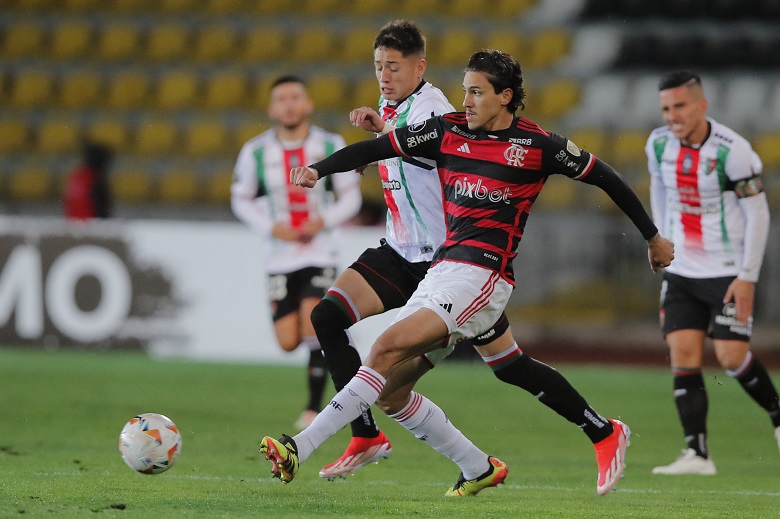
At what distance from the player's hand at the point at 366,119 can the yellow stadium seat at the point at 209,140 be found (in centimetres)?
1304

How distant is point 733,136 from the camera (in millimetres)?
7914

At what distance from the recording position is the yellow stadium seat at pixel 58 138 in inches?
756

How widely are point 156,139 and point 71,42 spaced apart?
95.5 inches

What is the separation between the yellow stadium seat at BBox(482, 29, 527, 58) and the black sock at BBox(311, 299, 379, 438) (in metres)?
13.5

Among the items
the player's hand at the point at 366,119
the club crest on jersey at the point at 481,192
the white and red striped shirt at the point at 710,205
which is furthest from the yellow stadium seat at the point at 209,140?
the club crest on jersey at the point at 481,192

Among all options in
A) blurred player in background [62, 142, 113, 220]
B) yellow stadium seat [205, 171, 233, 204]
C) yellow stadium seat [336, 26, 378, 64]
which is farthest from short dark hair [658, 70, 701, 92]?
yellow stadium seat [336, 26, 378, 64]

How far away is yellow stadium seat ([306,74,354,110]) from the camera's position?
755 inches

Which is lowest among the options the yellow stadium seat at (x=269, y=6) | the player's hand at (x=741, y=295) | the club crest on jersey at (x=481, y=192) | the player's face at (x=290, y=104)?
the player's hand at (x=741, y=295)

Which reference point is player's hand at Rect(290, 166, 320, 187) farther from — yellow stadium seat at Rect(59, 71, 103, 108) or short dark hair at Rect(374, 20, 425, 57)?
yellow stadium seat at Rect(59, 71, 103, 108)

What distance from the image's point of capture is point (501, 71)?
19.3 ft

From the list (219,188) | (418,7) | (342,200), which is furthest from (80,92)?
(342,200)

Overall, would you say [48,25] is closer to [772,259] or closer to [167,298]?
[167,298]

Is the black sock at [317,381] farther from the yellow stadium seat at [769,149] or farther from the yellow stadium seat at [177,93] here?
the yellow stadium seat at [177,93]

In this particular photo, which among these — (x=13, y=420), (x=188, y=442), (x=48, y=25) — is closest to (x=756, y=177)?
(x=188, y=442)
